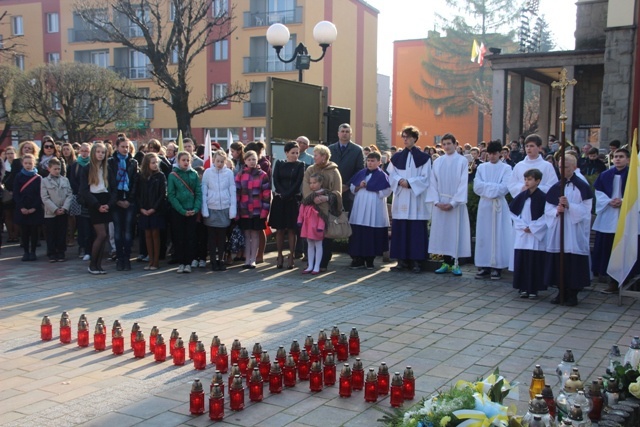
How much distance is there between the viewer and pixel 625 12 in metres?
19.9

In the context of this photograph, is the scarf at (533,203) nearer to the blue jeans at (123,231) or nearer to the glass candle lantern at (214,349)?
the glass candle lantern at (214,349)

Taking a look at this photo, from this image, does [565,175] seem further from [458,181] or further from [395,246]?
[395,246]

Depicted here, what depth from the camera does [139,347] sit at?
→ 6.65m

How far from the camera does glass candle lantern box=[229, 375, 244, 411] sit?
17.0 ft

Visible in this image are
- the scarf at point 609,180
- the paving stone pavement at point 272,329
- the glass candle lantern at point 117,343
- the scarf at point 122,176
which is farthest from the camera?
the scarf at point 122,176

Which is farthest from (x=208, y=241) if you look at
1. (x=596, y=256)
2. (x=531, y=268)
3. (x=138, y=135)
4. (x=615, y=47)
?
(x=138, y=135)

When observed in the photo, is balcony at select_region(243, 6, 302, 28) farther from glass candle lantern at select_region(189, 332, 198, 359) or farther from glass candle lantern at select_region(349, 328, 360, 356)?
glass candle lantern at select_region(189, 332, 198, 359)

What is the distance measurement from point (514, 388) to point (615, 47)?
18752mm

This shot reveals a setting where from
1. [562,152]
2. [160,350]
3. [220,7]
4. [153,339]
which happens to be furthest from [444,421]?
[220,7]

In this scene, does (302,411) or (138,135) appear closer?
(302,411)

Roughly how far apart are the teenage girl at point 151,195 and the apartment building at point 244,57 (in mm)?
30322

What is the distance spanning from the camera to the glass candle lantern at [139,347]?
261 inches

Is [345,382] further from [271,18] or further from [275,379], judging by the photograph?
[271,18]

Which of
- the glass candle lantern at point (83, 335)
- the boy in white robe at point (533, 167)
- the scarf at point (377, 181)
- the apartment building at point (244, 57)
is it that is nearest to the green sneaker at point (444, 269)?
the scarf at point (377, 181)
